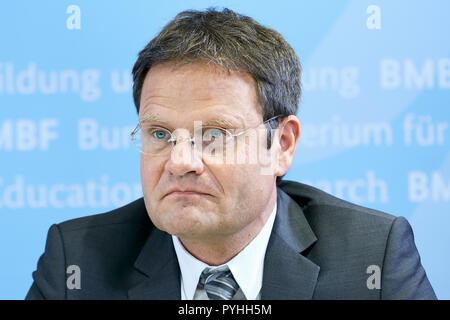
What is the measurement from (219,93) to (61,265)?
3.00 feet

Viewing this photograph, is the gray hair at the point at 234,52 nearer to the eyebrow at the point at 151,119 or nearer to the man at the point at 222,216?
the man at the point at 222,216

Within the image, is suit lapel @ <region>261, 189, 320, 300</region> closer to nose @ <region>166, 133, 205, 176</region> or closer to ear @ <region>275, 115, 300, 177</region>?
ear @ <region>275, 115, 300, 177</region>

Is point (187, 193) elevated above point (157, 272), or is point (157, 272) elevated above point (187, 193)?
point (187, 193)

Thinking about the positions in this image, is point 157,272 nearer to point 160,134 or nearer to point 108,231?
point 108,231

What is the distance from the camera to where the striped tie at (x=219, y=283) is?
7.68 ft

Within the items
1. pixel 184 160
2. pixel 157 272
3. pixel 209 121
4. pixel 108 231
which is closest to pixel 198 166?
pixel 184 160

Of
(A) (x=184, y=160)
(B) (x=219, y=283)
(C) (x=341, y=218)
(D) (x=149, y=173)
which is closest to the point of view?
(A) (x=184, y=160)

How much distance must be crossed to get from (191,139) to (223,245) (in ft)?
1.51

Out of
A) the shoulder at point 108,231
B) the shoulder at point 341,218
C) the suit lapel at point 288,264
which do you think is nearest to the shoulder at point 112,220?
the shoulder at point 108,231

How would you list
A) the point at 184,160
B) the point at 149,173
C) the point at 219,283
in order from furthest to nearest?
the point at 219,283 < the point at 149,173 < the point at 184,160

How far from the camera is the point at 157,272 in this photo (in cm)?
242

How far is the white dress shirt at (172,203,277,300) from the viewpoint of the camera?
235 centimetres

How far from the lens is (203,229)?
7.27 ft
